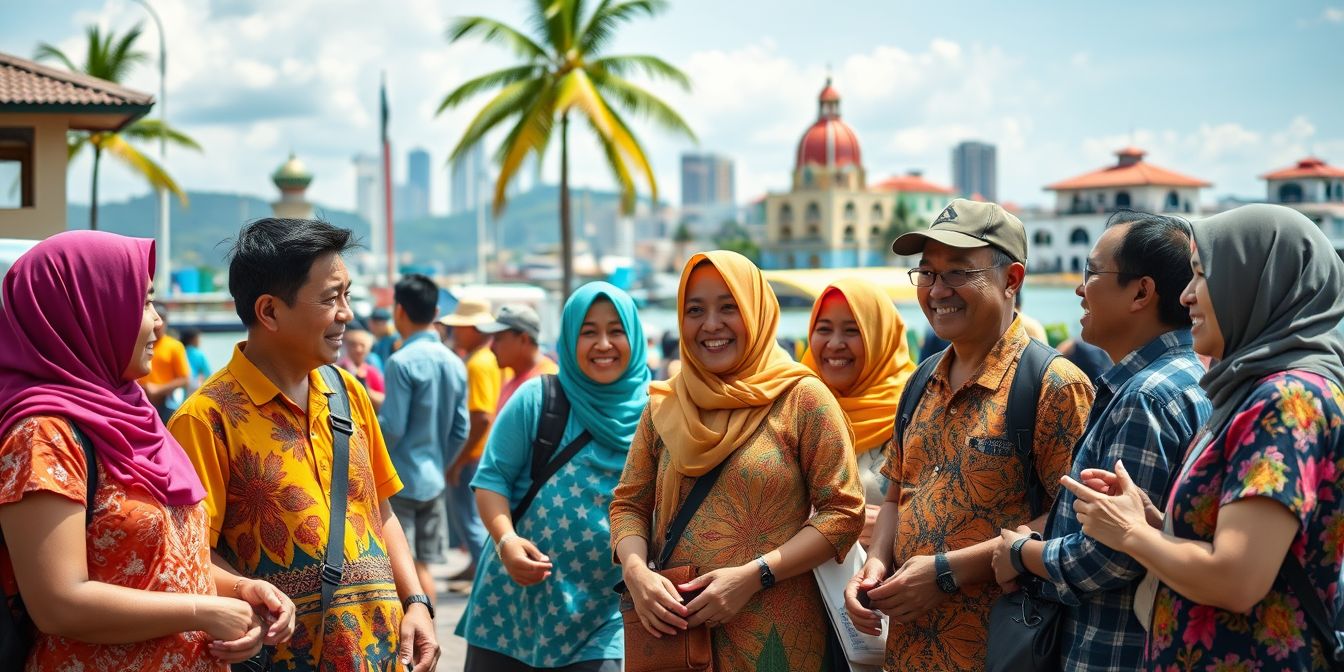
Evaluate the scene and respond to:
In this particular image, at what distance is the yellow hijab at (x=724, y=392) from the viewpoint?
3.31 m

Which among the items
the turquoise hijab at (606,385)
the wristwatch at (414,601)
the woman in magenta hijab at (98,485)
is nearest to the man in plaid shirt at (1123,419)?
the wristwatch at (414,601)

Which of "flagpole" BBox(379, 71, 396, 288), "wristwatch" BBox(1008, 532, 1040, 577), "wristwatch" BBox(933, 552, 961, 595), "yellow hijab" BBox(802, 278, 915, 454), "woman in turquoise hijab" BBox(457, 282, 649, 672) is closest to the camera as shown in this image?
"wristwatch" BBox(1008, 532, 1040, 577)

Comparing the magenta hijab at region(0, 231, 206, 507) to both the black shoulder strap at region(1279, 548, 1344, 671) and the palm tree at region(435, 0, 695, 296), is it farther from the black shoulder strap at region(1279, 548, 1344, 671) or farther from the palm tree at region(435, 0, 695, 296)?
the palm tree at region(435, 0, 695, 296)

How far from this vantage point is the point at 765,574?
3.17 meters

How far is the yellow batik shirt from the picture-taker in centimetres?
288

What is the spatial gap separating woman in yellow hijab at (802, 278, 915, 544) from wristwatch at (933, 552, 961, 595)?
1.11m

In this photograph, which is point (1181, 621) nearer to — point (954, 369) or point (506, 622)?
point (954, 369)

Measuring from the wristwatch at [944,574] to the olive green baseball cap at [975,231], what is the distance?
82 cm

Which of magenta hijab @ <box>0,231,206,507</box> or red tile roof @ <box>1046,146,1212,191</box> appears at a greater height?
red tile roof @ <box>1046,146,1212,191</box>

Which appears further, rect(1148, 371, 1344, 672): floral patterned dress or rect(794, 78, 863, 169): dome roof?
rect(794, 78, 863, 169): dome roof

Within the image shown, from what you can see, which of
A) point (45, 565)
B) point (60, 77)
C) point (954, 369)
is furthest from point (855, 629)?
point (60, 77)

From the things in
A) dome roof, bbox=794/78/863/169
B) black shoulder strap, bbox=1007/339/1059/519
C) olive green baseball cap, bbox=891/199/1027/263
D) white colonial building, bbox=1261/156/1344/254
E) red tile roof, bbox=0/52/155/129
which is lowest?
black shoulder strap, bbox=1007/339/1059/519

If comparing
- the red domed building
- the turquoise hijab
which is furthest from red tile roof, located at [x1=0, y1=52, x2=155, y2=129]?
the red domed building

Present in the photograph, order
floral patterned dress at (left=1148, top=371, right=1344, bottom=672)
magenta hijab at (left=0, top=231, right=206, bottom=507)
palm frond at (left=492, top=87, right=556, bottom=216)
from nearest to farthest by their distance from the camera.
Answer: floral patterned dress at (left=1148, top=371, right=1344, bottom=672)
magenta hijab at (left=0, top=231, right=206, bottom=507)
palm frond at (left=492, top=87, right=556, bottom=216)
